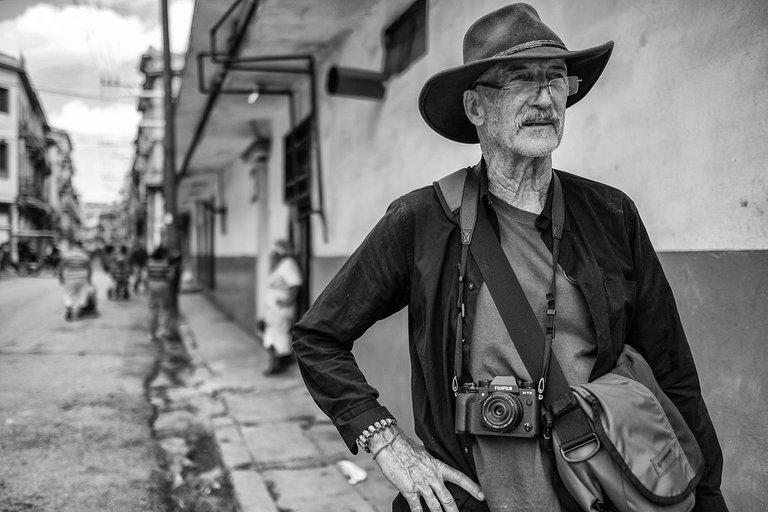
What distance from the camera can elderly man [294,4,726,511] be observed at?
1.53m

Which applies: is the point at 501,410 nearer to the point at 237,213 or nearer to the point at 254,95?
the point at 254,95

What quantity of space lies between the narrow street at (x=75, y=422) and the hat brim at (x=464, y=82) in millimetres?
3364

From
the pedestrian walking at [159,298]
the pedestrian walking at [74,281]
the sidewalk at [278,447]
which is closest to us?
the sidewalk at [278,447]

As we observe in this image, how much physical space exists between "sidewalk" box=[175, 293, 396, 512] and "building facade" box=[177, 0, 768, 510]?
70 cm

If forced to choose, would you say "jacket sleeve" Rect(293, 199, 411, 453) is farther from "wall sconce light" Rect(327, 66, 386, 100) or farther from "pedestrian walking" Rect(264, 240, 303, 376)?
"pedestrian walking" Rect(264, 240, 303, 376)

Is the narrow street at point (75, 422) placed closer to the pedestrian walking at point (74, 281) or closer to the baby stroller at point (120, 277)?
the pedestrian walking at point (74, 281)

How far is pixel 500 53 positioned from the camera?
164 cm

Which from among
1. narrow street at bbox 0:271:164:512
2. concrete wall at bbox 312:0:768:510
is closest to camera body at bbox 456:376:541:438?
concrete wall at bbox 312:0:768:510

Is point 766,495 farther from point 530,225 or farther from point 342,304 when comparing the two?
point 342,304

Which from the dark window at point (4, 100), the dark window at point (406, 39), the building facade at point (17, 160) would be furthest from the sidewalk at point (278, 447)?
the dark window at point (4, 100)

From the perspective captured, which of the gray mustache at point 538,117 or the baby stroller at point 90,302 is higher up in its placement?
the gray mustache at point 538,117

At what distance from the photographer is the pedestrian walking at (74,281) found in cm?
1382

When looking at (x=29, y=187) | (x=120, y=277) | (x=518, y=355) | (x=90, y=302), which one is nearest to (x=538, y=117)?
(x=518, y=355)

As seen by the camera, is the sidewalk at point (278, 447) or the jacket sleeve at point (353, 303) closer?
the jacket sleeve at point (353, 303)
